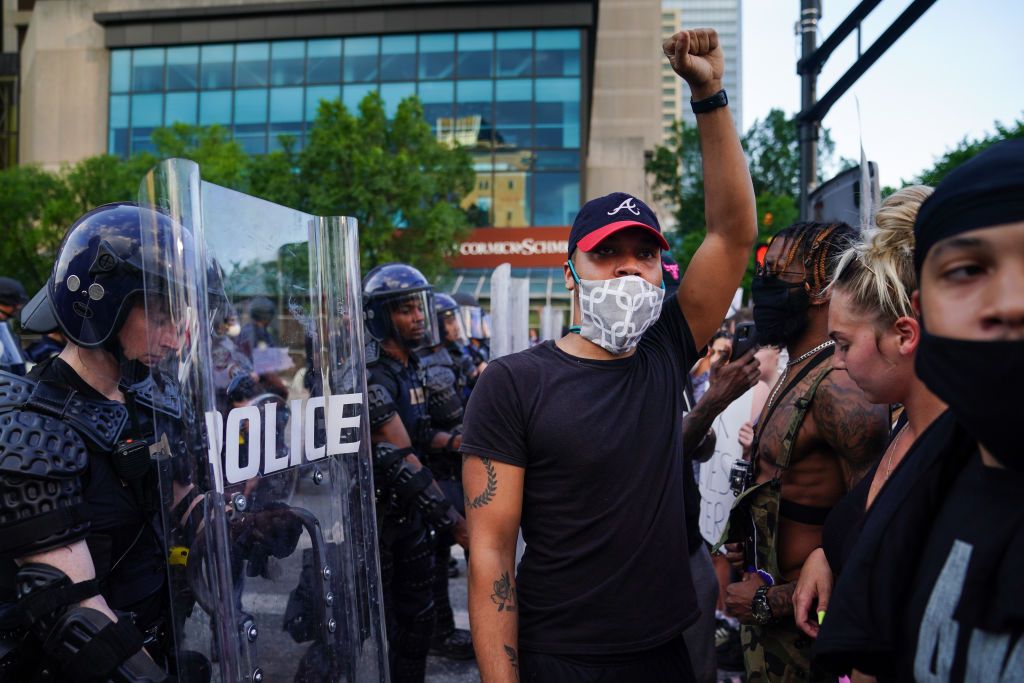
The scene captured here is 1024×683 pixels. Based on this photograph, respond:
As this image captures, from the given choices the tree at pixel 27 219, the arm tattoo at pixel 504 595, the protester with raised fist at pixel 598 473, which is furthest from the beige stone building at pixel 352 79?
the arm tattoo at pixel 504 595

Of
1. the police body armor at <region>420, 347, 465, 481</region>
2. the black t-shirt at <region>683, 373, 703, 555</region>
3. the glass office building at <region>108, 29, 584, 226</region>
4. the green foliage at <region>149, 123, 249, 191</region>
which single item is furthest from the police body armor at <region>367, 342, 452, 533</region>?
the glass office building at <region>108, 29, 584, 226</region>

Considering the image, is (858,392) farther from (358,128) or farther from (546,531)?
(358,128)

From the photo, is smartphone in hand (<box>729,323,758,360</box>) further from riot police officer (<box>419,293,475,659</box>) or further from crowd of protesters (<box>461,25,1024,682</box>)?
riot police officer (<box>419,293,475,659</box>)

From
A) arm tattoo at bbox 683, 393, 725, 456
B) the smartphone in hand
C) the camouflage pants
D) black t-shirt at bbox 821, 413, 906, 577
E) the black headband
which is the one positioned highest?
the black headband

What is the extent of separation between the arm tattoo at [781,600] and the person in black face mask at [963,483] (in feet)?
4.08

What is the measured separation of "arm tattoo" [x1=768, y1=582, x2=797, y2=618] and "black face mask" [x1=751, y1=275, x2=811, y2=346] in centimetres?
95

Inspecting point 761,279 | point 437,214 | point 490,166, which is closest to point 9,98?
point 490,166

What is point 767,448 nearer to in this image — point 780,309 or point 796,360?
point 796,360

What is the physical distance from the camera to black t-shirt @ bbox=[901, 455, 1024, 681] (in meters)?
1.01

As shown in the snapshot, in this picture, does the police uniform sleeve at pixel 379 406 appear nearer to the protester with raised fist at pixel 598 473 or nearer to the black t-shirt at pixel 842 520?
the protester with raised fist at pixel 598 473

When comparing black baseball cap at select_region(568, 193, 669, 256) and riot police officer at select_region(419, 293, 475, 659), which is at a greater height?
black baseball cap at select_region(568, 193, 669, 256)

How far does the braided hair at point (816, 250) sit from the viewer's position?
9.43 ft

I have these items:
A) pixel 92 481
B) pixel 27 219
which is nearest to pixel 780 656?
pixel 92 481

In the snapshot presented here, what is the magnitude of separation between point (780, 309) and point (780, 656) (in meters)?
1.23
